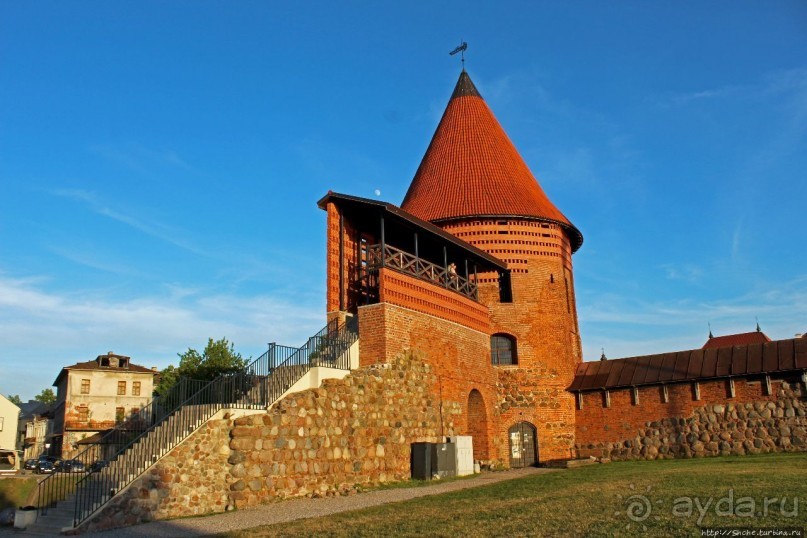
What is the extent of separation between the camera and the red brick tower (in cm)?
2303

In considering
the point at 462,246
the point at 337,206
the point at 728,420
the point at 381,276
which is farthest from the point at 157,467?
the point at 728,420

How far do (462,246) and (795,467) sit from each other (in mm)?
10119

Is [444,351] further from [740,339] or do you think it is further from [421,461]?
[740,339]

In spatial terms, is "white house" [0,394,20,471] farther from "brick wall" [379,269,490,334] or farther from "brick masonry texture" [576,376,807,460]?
"brick masonry texture" [576,376,807,460]

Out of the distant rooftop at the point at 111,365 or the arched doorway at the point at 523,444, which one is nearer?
the arched doorway at the point at 523,444

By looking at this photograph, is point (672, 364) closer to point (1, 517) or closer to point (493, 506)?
point (493, 506)

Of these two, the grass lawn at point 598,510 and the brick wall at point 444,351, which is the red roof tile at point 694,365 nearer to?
the brick wall at point 444,351

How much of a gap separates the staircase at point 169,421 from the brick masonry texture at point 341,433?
49cm

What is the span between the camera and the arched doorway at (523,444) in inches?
892

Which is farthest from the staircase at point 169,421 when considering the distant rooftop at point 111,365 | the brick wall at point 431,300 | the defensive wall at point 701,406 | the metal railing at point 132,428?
the distant rooftop at point 111,365

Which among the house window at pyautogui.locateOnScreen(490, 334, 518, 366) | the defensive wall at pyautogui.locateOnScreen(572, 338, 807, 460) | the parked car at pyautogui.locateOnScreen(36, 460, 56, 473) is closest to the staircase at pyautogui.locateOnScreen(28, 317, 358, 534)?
the house window at pyautogui.locateOnScreen(490, 334, 518, 366)

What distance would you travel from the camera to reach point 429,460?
16.7 m

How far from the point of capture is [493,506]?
1053cm

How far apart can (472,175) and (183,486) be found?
16825 mm
